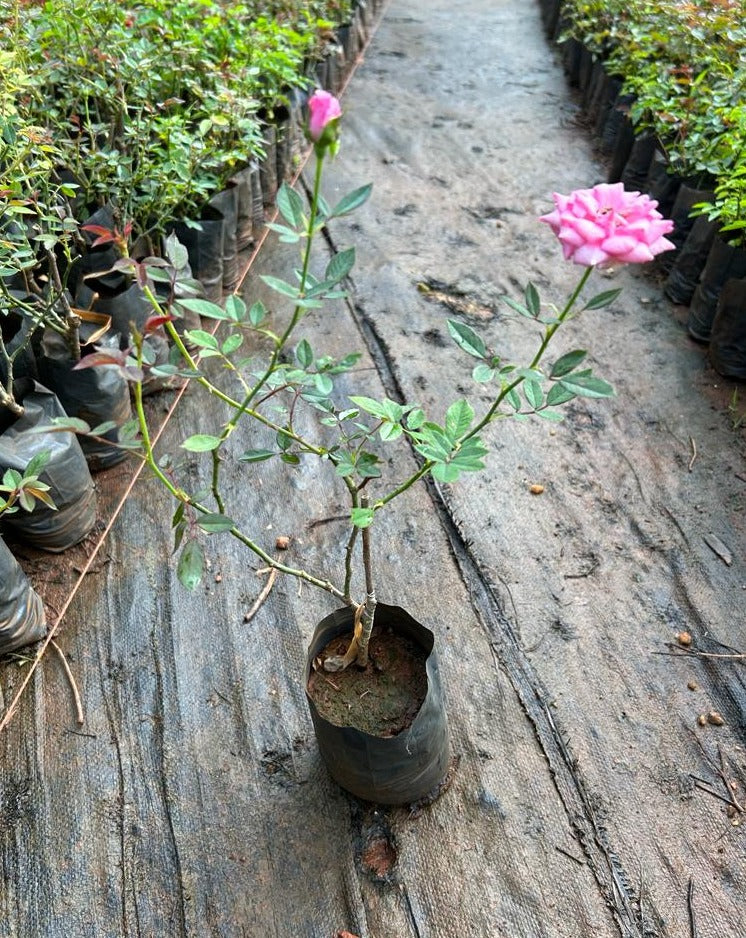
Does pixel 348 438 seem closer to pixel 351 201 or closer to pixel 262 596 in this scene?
pixel 351 201

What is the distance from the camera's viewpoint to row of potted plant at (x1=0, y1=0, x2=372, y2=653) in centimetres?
180

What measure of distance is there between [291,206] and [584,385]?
1.43 feet

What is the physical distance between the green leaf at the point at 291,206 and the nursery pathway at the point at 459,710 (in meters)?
1.16

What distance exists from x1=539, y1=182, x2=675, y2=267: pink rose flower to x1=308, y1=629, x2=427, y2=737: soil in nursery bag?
0.89m

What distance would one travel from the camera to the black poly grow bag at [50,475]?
181 cm

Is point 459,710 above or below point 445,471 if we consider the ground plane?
below

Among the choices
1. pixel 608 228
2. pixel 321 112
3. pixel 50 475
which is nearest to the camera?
pixel 321 112

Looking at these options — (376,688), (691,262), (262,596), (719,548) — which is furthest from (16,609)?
(691,262)

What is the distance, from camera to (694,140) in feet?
8.87

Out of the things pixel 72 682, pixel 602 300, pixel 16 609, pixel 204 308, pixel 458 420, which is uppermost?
pixel 602 300

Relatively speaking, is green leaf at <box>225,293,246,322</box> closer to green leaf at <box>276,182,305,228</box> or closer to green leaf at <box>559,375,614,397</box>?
green leaf at <box>276,182,305,228</box>

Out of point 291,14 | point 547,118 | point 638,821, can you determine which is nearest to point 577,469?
point 638,821

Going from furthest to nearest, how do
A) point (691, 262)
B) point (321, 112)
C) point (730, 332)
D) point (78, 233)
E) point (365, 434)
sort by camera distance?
point (691, 262)
point (730, 332)
point (78, 233)
point (365, 434)
point (321, 112)

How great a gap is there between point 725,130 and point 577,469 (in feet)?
5.17
